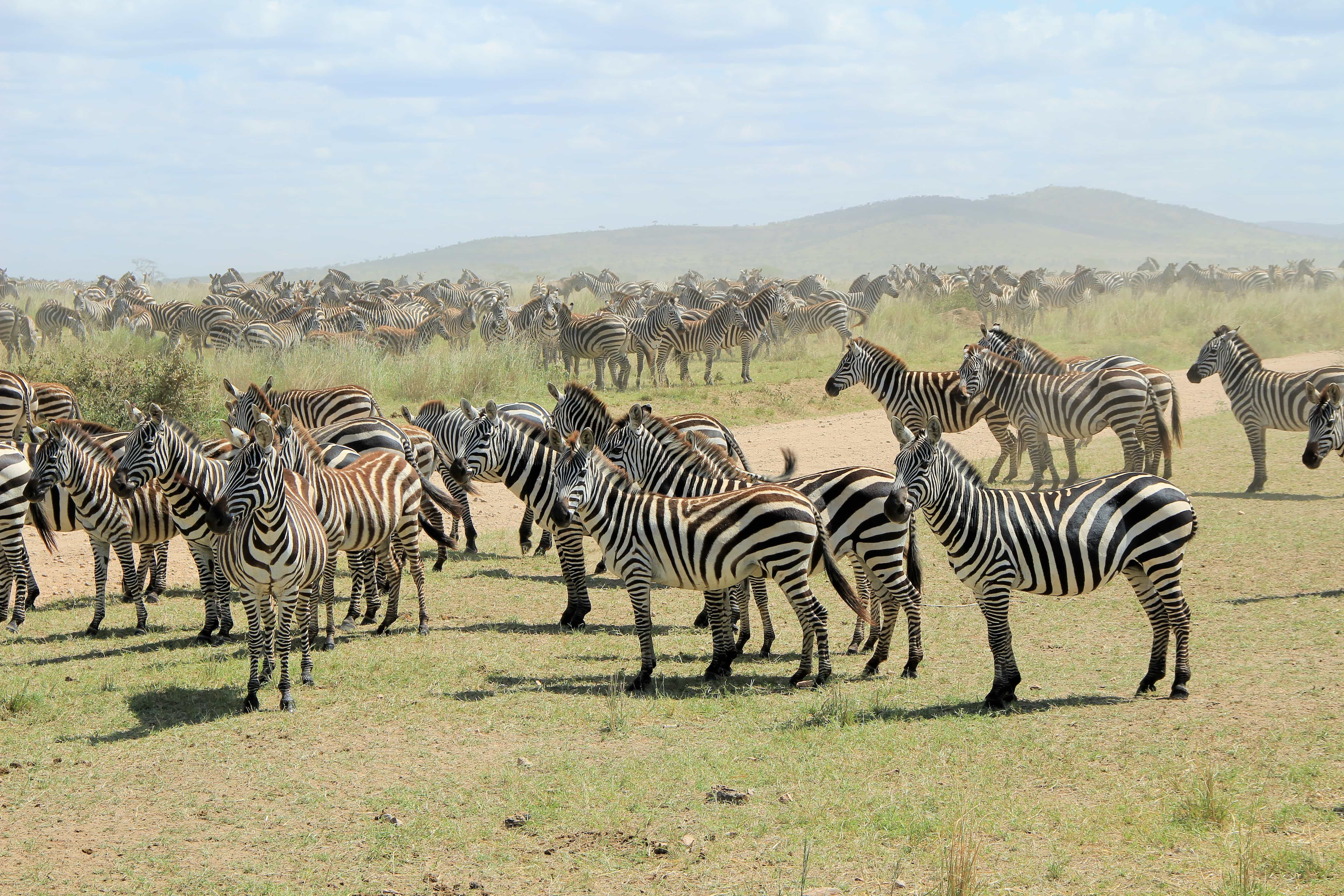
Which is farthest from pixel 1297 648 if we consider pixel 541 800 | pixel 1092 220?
pixel 1092 220

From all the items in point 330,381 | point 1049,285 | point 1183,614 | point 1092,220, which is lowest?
point 1183,614

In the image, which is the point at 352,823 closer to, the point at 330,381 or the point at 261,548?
the point at 261,548

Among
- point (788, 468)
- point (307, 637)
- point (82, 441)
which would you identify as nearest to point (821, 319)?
point (788, 468)

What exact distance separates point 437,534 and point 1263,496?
1045 cm

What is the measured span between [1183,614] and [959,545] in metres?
1.52

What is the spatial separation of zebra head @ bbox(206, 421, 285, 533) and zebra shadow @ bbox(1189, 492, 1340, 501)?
11.7 meters

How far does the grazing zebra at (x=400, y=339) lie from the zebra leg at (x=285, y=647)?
18399 millimetres

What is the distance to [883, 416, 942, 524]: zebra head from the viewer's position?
7.32 metres

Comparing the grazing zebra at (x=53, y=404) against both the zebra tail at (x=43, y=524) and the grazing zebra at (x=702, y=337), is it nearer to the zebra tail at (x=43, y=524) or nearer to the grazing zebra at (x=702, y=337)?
the zebra tail at (x=43, y=524)

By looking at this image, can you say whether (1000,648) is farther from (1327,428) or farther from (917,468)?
(1327,428)

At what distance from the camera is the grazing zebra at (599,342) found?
82.6 feet

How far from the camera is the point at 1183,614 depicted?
7426mm

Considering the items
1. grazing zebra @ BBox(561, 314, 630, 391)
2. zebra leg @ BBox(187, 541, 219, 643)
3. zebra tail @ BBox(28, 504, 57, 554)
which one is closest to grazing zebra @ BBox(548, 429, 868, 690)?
zebra leg @ BBox(187, 541, 219, 643)

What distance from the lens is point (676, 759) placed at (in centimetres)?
661
